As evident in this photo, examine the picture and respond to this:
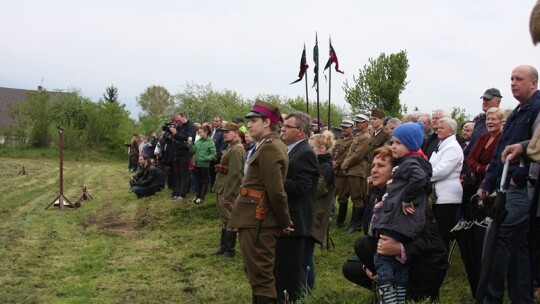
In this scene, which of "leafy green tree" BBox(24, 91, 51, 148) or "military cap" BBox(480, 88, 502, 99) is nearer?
"military cap" BBox(480, 88, 502, 99)

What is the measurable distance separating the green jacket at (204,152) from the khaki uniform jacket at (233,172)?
4.21 meters

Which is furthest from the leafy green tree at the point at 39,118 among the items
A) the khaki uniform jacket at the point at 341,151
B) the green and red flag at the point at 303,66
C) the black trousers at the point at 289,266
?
the black trousers at the point at 289,266

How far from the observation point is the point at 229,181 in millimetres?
9070

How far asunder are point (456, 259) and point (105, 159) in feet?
118

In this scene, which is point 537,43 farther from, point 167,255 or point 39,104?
point 39,104

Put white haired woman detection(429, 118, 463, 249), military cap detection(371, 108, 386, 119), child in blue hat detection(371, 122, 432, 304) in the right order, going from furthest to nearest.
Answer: military cap detection(371, 108, 386, 119)
white haired woman detection(429, 118, 463, 249)
child in blue hat detection(371, 122, 432, 304)

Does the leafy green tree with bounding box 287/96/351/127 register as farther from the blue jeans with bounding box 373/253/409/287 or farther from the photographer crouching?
the blue jeans with bounding box 373/253/409/287

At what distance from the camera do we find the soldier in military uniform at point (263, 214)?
551cm

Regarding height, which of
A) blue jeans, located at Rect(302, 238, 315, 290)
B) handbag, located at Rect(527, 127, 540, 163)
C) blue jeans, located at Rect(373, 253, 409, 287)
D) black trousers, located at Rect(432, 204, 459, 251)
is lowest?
blue jeans, located at Rect(302, 238, 315, 290)

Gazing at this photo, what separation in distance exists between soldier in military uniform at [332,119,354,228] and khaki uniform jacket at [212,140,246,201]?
214 cm

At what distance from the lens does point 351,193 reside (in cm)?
1073

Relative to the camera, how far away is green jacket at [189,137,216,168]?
13.9 meters

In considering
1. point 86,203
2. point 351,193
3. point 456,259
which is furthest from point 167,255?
point 86,203

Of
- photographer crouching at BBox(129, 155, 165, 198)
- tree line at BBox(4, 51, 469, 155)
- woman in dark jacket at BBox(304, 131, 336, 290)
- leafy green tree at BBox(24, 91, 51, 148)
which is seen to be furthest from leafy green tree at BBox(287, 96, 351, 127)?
woman in dark jacket at BBox(304, 131, 336, 290)
